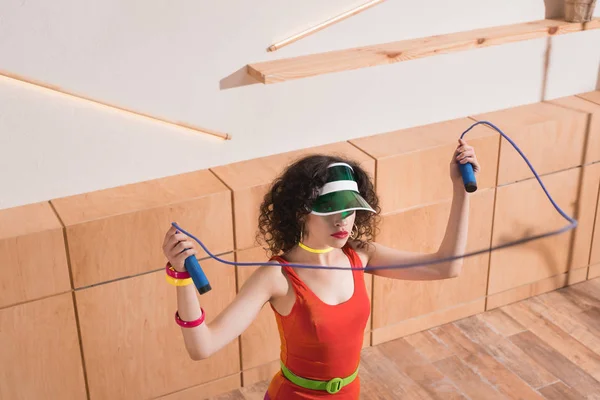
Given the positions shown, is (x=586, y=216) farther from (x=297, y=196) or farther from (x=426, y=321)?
(x=297, y=196)

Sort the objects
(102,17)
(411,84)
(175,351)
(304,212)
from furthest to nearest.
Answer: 1. (411,84)
2. (175,351)
3. (102,17)
4. (304,212)

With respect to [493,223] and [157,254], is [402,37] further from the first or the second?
[157,254]

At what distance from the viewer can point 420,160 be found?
3184 mm

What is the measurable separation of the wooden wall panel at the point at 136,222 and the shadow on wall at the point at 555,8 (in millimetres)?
1627

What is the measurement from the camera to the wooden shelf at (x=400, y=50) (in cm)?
284

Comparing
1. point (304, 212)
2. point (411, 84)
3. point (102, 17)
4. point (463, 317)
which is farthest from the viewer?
A: point (463, 317)

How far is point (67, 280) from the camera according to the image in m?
2.70

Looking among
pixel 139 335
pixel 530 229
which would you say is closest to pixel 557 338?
pixel 530 229

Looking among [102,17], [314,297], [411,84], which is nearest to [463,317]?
[411,84]

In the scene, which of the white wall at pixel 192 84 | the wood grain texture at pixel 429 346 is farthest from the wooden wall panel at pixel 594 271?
the white wall at pixel 192 84

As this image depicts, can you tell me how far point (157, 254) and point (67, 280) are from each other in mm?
311

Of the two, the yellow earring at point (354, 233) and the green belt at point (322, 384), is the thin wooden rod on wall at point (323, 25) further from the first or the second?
the green belt at point (322, 384)

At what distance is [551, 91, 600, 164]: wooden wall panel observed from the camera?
11.5 feet

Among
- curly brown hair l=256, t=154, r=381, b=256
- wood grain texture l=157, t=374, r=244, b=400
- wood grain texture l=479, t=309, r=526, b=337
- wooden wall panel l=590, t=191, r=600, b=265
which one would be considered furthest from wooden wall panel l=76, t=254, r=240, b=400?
wooden wall panel l=590, t=191, r=600, b=265
